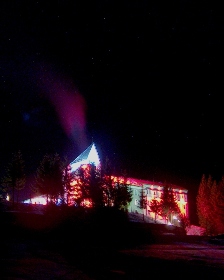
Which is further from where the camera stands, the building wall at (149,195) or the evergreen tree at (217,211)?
the building wall at (149,195)

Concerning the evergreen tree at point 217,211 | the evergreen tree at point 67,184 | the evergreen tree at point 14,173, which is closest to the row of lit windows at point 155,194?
the evergreen tree at point 217,211

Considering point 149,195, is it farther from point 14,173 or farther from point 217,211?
point 14,173

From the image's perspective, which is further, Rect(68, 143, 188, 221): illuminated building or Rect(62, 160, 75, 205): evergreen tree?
Rect(68, 143, 188, 221): illuminated building

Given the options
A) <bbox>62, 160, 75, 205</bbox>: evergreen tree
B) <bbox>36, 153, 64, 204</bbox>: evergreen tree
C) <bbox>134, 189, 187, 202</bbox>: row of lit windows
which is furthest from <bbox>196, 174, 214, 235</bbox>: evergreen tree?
<bbox>36, 153, 64, 204</bbox>: evergreen tree

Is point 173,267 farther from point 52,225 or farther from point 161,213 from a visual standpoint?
point 161,213

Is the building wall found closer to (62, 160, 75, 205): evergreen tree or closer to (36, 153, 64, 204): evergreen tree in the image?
(62, 160, 75, 205): evergreen tree

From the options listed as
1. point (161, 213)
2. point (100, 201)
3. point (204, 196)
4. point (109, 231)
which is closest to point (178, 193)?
point (204, 196)

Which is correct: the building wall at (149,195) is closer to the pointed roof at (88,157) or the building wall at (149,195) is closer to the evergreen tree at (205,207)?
the evergreen tree at (205,207)

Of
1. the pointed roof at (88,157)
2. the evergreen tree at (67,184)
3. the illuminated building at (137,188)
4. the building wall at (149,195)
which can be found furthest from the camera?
the pointed roof at (88,157)

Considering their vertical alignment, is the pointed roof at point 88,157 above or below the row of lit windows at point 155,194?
above

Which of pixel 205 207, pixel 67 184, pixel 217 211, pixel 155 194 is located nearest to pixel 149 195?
pixel 155 194

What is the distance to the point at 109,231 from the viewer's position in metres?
26.8

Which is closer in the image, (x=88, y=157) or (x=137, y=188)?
(x=88, y=157)

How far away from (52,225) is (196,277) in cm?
1716
